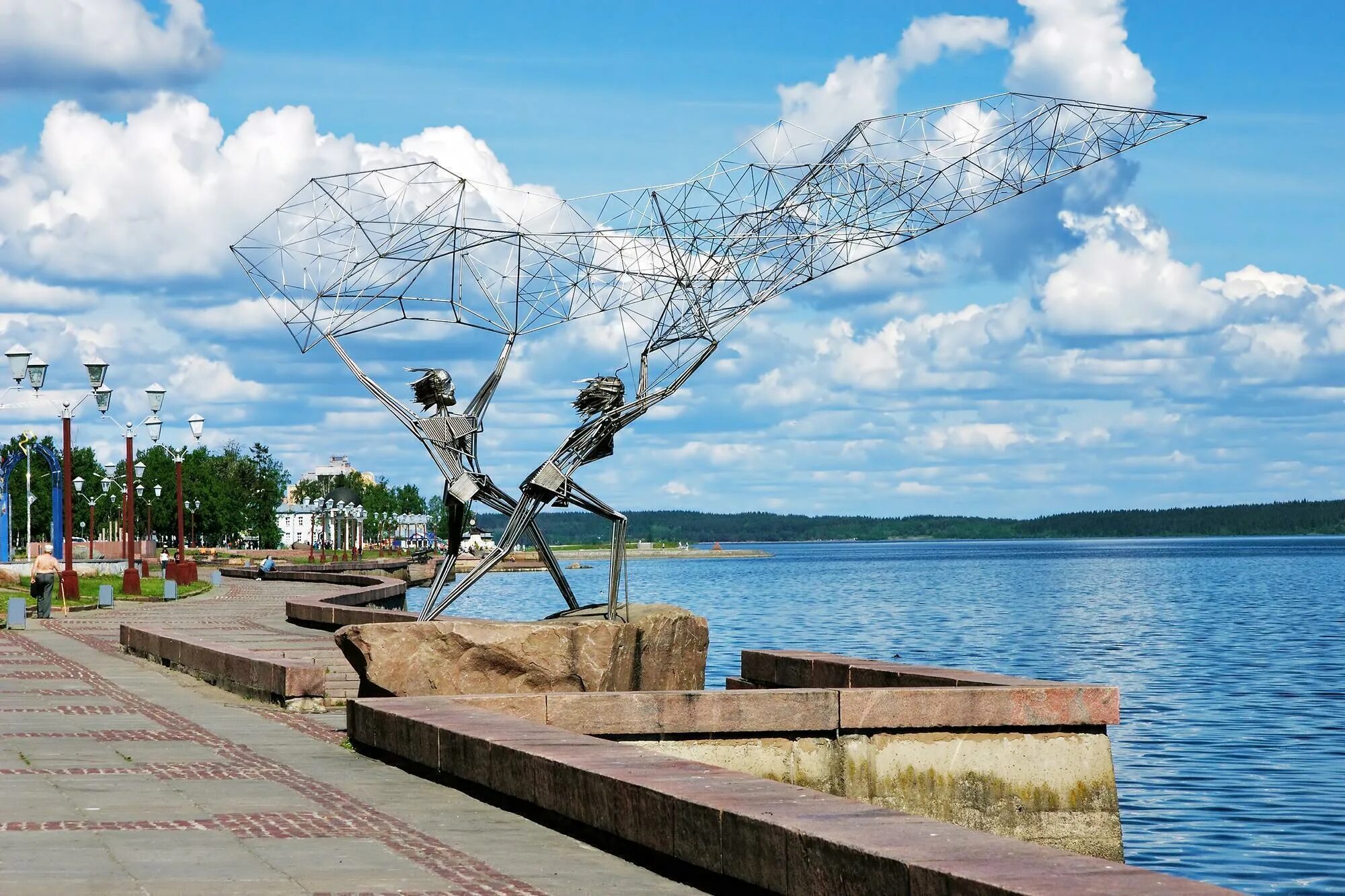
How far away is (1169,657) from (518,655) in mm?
27698

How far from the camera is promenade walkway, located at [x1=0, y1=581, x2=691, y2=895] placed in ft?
26.3

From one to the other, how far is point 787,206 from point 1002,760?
7.28 meters

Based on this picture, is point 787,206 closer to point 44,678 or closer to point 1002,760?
point 1002,760

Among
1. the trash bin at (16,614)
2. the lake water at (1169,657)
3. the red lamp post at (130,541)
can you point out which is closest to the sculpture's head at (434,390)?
the lake water at (1169,657)

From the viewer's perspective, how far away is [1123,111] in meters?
17.9

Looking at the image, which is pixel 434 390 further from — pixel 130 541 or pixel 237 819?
pixel 130 541

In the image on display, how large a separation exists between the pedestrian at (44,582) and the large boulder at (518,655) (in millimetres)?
21859

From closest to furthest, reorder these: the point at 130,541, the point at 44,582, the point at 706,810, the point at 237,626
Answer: the point at 706,810 < the point at 237,626 < the point at 44,582 < the point at 130,541

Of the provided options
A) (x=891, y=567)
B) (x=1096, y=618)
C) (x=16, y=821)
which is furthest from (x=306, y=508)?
(x=16, y=821)

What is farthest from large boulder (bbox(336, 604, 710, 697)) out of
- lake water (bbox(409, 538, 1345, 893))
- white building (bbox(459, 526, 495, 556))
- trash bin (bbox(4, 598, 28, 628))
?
white building (bbox(459, 526, 495, 556))

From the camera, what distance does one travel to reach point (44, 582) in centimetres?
3547

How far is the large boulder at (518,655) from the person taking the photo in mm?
15047

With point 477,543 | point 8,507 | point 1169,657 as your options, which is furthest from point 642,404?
point 477,543

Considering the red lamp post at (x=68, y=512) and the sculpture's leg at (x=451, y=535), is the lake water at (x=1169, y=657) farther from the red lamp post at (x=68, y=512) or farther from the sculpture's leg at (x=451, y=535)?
the red lamp post at (x=68, y=512)
